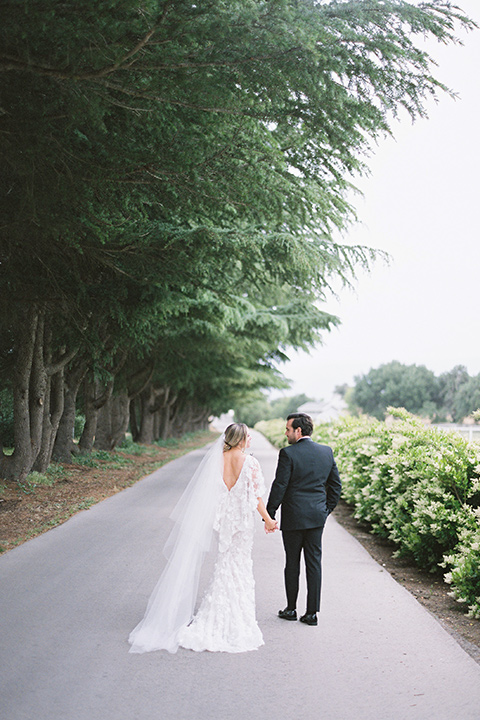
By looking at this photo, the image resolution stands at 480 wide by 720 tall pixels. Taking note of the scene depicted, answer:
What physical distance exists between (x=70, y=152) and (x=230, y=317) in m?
9.80

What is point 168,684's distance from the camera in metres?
4.44

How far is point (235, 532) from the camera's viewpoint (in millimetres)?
5895

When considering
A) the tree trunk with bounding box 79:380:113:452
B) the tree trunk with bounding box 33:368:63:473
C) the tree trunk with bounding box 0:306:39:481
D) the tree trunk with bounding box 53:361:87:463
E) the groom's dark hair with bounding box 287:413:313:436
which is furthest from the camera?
the tree trunk with bounding box 79:380:113:452

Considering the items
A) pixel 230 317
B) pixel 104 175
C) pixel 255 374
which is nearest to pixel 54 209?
pixel 104 175

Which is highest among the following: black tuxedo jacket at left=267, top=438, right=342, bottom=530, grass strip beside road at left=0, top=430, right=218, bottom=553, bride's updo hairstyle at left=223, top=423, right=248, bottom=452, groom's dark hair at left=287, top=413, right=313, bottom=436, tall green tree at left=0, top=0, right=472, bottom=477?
tall green tree at left=0, top=0, right=472, bottom=477

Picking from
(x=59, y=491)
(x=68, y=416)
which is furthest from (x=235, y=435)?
(x=68, y=416)

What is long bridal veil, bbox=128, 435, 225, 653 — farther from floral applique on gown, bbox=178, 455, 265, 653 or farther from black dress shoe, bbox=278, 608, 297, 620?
black dress shoe, bbox=278, 608, 297, 620

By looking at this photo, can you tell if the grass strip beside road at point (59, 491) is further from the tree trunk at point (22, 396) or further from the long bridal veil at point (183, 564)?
the long bridal veil at point (183, 564)

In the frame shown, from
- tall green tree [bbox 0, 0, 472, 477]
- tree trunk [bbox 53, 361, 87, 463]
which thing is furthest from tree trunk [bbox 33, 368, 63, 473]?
tall green tree [bbox 0, 0, 472, 477]

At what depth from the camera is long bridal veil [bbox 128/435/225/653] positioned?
17.5 feet

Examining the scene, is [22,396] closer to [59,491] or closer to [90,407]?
[59,491]

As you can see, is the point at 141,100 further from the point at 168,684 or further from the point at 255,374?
the point at 255,374

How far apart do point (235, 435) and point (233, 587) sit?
1355 millimetres

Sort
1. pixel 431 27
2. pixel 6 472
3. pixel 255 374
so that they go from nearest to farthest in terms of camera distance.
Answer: pixel 431 27 < pixel 6 472 < pixel 255 374
